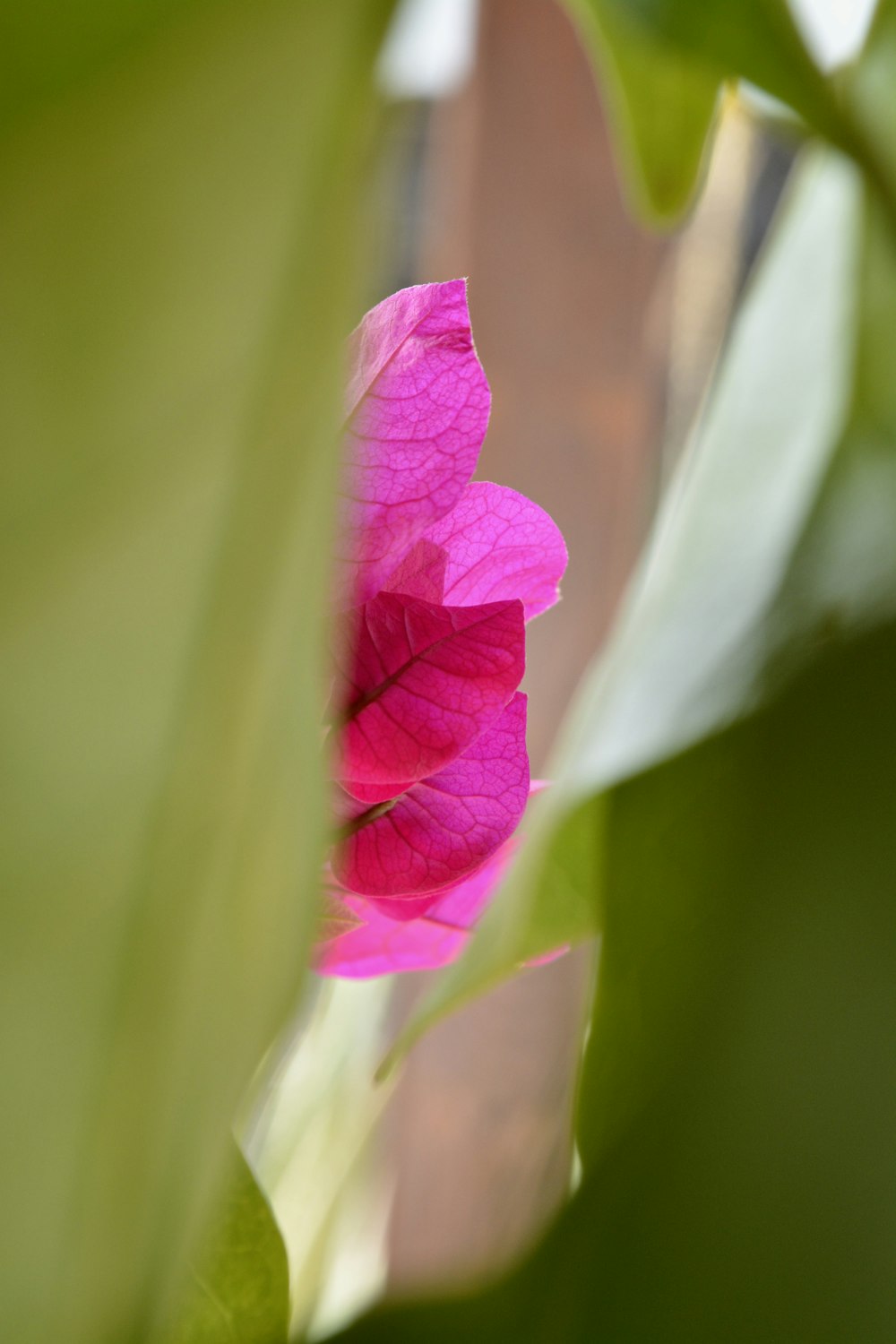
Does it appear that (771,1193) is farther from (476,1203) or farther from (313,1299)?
(476,1203)

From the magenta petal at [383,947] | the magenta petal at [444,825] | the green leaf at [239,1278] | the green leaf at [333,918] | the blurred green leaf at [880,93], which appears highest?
the blurred green leaf at [880,93]

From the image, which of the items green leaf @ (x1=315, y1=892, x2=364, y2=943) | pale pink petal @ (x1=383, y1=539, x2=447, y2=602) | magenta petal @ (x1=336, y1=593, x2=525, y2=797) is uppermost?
pale pink petal @ (x1=383, y1=539, x2=447, y2=602)

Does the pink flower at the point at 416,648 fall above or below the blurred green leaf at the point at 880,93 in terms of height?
below

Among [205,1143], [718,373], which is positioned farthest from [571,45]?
[205,1143]

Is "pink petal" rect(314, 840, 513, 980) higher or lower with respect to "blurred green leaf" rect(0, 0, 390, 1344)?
lower

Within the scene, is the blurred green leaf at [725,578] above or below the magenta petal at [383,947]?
above

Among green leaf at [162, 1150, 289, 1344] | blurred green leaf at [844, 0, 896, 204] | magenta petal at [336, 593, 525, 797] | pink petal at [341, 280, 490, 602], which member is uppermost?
blurred green leaf at [844, 0, 896, 204]

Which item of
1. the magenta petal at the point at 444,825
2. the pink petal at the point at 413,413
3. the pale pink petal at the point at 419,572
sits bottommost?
the magenta petal at the point at 444,825
